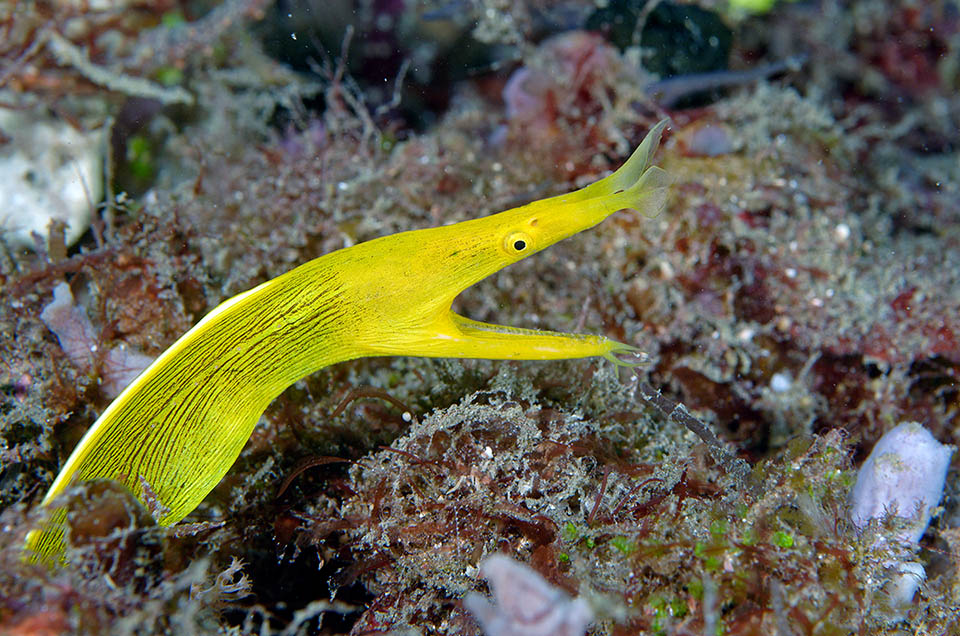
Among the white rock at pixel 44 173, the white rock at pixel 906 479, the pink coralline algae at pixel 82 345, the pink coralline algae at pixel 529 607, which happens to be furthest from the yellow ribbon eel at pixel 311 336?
the white rock at pixel 44 173

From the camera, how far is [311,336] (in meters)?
2.19

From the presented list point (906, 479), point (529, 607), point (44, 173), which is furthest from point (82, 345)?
point (906, 479)

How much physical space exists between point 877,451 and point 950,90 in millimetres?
5075

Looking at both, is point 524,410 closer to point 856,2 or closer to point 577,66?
point 577,66

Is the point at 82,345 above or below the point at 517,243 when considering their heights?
below

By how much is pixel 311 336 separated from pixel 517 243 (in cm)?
85

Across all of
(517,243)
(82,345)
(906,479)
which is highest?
(517,243)

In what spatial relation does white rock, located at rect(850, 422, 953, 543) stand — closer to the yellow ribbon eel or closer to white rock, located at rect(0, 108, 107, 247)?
the yellow ribbon eel

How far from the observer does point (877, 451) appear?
102 inches

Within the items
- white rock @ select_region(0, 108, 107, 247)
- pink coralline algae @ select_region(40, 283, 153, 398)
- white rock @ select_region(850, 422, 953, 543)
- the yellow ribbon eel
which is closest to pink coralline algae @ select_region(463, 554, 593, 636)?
the yellow ribbon eel

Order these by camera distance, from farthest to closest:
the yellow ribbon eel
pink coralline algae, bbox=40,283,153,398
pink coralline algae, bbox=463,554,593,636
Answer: pink coralline algae, bbox=40,283,153,398 → the yellow ribbon eel → pink coralline algae, bbox=463,554,593,636

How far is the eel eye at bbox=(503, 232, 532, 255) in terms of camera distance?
2.06 m

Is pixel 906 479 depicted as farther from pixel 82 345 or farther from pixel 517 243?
pixel 82 345

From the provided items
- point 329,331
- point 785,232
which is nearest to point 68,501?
point 329,331
